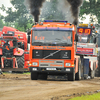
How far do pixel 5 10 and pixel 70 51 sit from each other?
143 ft

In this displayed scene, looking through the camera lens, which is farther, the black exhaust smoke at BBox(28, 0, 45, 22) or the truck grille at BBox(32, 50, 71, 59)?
the black exhaust smoke at BBox(28, 0, 45, 22)

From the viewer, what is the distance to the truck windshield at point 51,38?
677 inches

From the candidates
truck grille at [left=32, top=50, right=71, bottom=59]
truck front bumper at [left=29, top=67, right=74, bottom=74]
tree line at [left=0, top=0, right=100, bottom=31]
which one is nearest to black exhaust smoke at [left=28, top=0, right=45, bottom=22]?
truck grille at [left=32, top=50, right=71, bottom=59]

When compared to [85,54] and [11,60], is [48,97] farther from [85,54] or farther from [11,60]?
[11,60]

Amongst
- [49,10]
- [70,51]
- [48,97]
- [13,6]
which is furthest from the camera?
[13,6]

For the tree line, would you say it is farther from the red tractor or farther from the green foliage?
the red tractor

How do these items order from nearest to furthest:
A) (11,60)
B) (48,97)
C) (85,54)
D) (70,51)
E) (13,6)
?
(48,97)
(70,51)
(85,54)
(11,60)
(13,6)

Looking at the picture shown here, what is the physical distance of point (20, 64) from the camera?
87.5 ft

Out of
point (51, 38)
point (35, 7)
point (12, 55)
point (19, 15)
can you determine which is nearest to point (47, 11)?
point (19, 15)

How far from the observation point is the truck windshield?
17203 mm

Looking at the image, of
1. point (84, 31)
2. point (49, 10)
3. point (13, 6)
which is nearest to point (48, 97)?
point (84, 31)

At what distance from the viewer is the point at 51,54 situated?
17.3 m

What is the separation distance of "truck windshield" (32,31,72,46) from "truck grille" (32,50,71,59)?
35 cm

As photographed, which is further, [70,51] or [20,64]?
[20,64]
